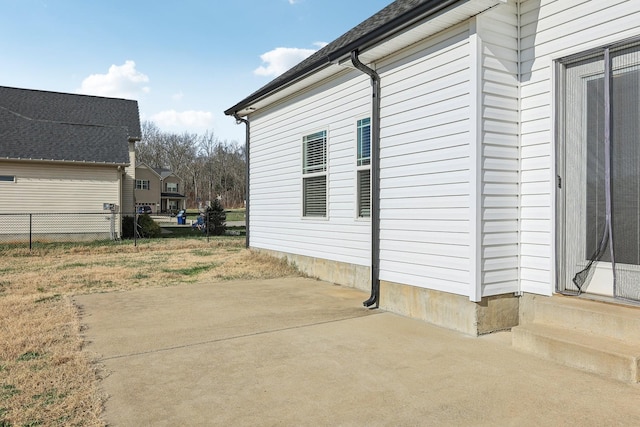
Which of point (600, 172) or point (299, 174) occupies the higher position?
point (299, 174)

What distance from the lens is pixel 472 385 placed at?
9.53ft

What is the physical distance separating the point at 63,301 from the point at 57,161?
486 inches

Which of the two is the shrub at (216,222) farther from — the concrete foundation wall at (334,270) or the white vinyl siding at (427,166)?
the white vinyl siding at (427,166)

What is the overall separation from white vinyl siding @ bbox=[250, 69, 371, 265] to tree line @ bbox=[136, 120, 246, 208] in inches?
2141

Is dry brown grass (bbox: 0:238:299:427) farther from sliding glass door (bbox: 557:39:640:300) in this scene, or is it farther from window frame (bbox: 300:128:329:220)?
sliding glass door (bbox: 557:39:640:300)

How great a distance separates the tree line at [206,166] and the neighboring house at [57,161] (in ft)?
143

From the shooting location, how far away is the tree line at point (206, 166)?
205ft

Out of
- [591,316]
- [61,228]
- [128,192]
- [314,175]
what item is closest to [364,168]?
[314,175]

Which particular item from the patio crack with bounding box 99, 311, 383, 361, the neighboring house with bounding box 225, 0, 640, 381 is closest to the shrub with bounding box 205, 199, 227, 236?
the neighboring house with bounding box 225, 0, 640, 381

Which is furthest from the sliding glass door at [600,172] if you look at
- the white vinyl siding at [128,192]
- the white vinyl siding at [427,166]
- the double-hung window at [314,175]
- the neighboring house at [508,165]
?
the white vinyl siding at [128,192]

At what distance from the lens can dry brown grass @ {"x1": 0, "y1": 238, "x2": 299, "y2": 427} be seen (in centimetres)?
261

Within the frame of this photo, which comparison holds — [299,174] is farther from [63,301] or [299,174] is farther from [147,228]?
[147,228]

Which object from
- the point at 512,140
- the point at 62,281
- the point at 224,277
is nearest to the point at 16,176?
the point at 62,281

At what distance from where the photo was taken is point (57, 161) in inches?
626
